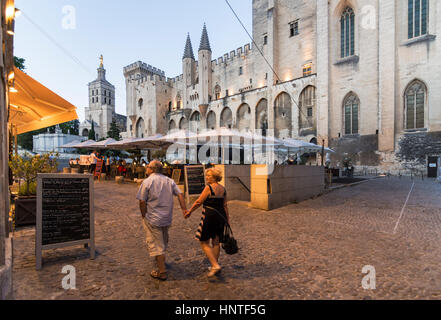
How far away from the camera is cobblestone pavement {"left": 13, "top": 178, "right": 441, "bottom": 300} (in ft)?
9.05

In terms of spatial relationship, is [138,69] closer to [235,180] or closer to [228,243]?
[235,180]

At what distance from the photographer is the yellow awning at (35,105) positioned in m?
5.73

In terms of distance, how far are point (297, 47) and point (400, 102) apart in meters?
14.0

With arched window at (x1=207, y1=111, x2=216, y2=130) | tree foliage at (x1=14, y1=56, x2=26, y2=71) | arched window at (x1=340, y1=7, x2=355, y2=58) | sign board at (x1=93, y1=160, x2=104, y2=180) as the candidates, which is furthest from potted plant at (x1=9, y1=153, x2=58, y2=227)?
arched window at (x1=207, y1=111, x2=216, y2=130)

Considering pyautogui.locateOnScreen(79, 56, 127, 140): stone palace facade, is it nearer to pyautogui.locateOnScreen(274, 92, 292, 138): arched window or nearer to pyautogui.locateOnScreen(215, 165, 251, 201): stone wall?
pyautogui.locateOnScreen(274, 92, 292, 138): arched window

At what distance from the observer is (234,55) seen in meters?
37.8

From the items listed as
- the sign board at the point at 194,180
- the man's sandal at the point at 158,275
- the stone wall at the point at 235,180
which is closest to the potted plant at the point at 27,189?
the man's sandal at the point at 158,275

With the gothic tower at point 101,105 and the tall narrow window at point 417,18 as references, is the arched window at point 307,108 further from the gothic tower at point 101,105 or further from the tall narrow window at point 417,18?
the gothic tower at point 101,105

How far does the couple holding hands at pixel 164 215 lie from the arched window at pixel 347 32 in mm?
27899

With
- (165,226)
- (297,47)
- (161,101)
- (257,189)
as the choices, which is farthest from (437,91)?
(161,101)

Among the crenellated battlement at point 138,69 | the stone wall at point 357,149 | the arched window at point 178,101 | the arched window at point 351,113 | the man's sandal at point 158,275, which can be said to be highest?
the crenellated battlement at point 138,69

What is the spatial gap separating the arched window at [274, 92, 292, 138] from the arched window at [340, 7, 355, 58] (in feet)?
24.0
